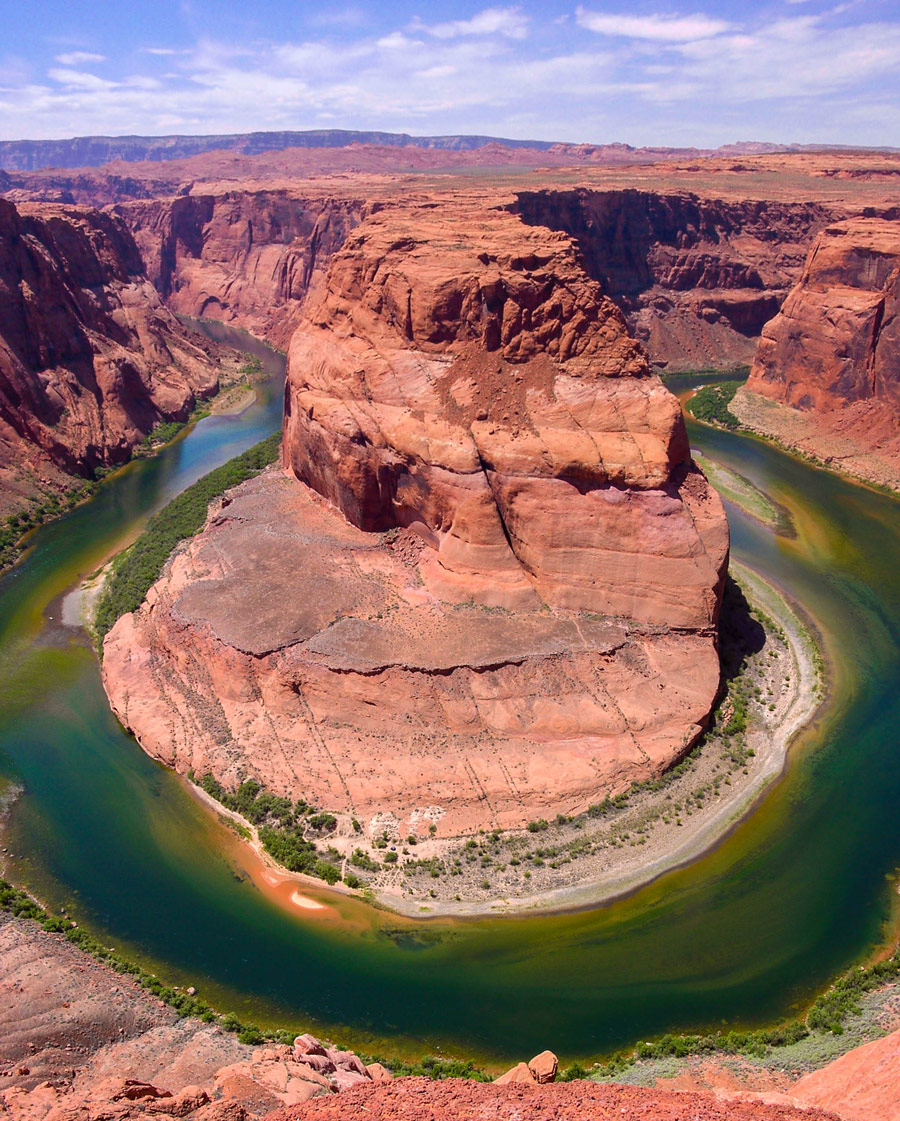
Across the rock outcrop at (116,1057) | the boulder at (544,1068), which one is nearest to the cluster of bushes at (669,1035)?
the rock outcrop at (116,1057)

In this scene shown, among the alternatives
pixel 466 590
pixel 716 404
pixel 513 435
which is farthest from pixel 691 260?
pixel 466 590

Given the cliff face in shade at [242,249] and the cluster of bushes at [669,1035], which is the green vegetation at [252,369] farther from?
the cluster of bushes at [669,1035]

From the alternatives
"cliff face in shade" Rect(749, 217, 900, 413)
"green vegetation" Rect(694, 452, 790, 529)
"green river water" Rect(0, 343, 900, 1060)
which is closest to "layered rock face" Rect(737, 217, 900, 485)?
"cliff face in shade" Rect(749, 217, 900, 413)

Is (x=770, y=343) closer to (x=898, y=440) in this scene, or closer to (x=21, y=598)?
Answer: (x=898, y=440)

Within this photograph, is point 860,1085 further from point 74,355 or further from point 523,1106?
point 74,355

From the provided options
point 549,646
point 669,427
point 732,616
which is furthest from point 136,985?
point 732,616

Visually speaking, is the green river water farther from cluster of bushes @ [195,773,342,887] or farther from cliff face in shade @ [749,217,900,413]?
cliff face in shade @ [749,217,900,413]

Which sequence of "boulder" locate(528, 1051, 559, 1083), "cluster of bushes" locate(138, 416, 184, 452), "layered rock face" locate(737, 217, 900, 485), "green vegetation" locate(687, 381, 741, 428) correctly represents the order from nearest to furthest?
"boulder" locate(528, 1051, 559, 1083)
"layered rock face" locate(737, 217, 900, 485)
"cluster of bushes" locate(138, 416, 184, 452)
"green vegetation" locate(687, 381, 741, 428)
